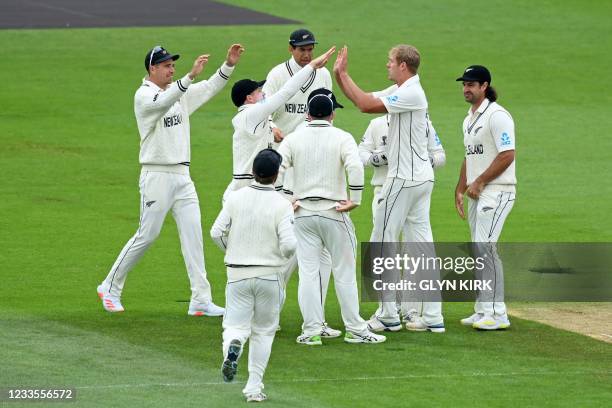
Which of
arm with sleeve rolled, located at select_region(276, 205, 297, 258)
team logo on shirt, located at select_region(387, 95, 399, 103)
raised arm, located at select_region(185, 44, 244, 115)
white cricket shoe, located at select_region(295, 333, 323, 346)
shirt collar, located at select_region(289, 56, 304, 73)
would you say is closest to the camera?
arm with sleeve rolled, located at select_region(276, 205, 297, 258)

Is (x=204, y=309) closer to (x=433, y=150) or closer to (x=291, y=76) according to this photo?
(x=291, y=76)

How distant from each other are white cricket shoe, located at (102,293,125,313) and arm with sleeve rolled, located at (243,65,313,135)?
2.30 metres

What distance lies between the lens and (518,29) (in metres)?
35.3

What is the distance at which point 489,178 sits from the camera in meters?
13.0

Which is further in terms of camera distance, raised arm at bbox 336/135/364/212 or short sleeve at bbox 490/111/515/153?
short sleeve at bbox 490/111/515/153

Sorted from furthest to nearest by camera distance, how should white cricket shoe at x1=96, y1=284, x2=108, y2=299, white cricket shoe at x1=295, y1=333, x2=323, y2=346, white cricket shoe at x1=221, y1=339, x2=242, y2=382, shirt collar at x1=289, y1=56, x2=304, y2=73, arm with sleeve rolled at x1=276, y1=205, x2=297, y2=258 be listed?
shirt collar at x1=289, y1=56, x2=304, y2=73 < white cricket shoe at x1=96, y1=284, x2=108, y2=299 < white cricket shoe at x1=295, y1=333, x2=323, y2=346 < arm with sleeve rolled at x1=276, y1=205, x2=297, y2=258 < white cricket shoe at x1=221, y1=339, x2=242, y2=382

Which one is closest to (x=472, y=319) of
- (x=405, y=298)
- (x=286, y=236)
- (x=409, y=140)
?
(x=405, y=298)

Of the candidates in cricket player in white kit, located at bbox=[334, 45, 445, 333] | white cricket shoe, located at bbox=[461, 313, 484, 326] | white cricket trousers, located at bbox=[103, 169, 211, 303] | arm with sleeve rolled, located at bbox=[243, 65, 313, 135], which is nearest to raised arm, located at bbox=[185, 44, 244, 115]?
white cricket trousers, located at bbox=[103, 169, 211, 303]

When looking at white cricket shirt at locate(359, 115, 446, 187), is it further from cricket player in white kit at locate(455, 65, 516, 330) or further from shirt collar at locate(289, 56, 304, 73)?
shirt collar at locate(289, 56, 304, 73)

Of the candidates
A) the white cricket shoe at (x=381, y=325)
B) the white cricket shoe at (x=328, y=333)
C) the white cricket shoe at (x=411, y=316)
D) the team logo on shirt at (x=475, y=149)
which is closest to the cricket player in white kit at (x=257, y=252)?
the white cricket shoe at (x=328, y=333)

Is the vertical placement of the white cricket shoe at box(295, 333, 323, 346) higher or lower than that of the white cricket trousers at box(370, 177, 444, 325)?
lower

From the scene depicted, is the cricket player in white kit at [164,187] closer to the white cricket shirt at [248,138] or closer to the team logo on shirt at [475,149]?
the white cricket shirt at [248,138]

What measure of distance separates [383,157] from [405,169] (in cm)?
61

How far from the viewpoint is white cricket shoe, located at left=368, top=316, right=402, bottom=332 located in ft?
42.4
